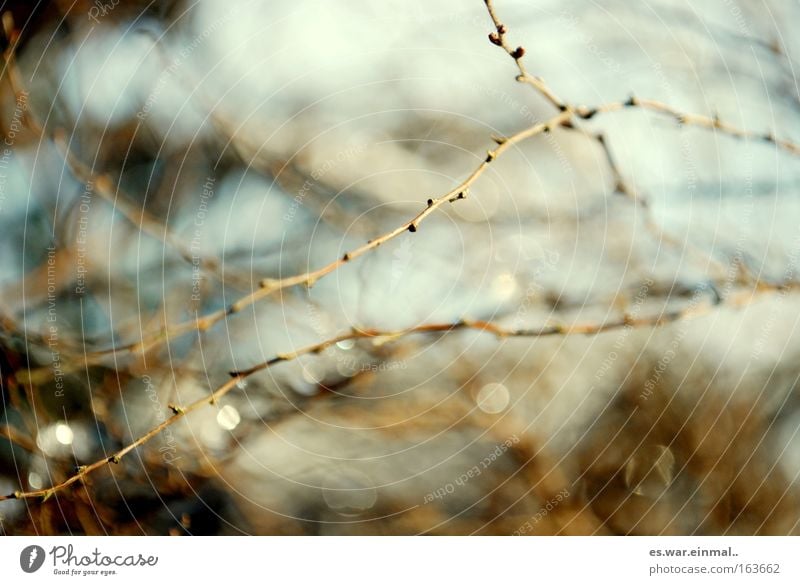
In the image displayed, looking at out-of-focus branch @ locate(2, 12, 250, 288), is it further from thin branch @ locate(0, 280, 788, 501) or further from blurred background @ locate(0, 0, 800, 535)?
thin branch @ locate(0, 280, 788, 501)

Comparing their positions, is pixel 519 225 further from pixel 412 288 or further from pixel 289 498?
pixel 289 498

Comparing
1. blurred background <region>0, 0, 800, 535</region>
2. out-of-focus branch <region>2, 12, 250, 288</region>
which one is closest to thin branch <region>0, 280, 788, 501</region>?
blurred background <region>0, 0, 800, 535</region>

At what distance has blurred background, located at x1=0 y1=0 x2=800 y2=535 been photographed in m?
0.74

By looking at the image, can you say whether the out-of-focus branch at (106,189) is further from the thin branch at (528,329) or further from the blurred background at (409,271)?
the thin branch at (528,329)

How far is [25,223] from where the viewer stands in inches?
29.0

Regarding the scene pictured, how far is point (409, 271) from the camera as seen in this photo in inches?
29.5

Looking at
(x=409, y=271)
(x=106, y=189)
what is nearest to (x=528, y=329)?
(x=409, y=271)

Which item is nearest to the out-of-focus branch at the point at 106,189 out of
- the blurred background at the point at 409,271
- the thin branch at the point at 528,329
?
the blurred background at the point at 409,271

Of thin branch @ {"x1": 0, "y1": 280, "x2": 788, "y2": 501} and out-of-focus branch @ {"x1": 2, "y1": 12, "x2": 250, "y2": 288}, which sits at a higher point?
out-of-focus branch @ {"x1": 2, "y1": 12, "x2": 250, "y2": 288}

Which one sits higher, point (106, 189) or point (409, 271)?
point (106, 189)

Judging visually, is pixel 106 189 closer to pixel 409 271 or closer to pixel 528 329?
pixel 409 271

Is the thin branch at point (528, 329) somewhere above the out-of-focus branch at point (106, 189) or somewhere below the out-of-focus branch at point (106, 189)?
below

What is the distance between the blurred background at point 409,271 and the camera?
0.74m
